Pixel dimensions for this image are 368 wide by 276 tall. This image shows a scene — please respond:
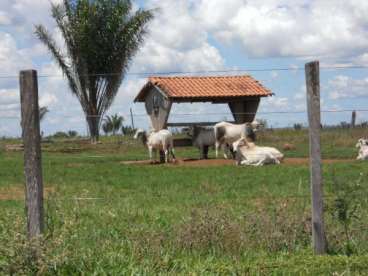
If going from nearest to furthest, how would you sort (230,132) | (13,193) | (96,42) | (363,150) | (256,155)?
1. (13,193)
2. (256,155)
3. (363,150)
4. (230,132)
5. (96,42)

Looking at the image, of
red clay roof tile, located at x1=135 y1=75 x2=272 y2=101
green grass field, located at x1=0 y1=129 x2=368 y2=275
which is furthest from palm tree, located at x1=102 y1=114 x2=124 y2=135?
green grass field, located at x1=0 y1=129 x2=368 y2=275

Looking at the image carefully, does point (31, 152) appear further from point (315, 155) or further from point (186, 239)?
point (315, 155)

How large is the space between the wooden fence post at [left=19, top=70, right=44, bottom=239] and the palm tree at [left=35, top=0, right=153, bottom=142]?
3997cm

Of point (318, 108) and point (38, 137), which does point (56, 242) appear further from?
point (318, 108)

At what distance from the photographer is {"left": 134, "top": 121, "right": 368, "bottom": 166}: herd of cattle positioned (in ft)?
88.3

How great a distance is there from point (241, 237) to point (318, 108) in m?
1.73

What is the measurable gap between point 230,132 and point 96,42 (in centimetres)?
1978

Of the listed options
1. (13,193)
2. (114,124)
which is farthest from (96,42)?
(13,193)

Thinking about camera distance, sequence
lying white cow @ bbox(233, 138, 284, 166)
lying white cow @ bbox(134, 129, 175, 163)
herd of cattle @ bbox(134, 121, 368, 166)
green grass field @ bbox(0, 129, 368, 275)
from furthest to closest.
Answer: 1. lying white cow @ bbox(134, 129, 175, 163)
2. herd of cattle @ bbox(134, 121, 368, 166)
3. lying white cow @ bbox(233, 138, 284, 166)
4. green grass field @ bbox(0, 129, 368, 275)

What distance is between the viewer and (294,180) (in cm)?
1892

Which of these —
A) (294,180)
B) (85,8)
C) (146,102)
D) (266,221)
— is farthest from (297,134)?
(266,221)

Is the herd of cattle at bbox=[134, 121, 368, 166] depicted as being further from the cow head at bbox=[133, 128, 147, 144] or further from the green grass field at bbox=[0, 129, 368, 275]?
the green grass field at bbox=[0, 129, 368, 275]

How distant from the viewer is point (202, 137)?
31.6m

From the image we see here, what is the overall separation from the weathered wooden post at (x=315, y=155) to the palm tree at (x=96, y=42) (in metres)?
39.4
